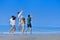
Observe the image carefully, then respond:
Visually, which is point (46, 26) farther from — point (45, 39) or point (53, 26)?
point (45, 39)

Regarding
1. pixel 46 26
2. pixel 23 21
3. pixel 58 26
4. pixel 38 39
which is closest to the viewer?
pixel 38 39

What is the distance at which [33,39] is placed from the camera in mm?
11398

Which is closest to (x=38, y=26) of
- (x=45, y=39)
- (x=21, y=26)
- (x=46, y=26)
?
(x=46, y=26)

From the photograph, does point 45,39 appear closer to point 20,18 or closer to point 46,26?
point 20,18

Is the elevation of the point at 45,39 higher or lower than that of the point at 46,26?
lower

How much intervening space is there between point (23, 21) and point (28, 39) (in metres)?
4.56

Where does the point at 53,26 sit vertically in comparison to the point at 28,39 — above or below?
above

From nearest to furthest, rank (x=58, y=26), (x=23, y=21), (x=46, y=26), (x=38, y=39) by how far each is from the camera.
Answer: (x=38, y=39) < (x=23, y=21) < (x=58, y=26) < (x=46, y=26)

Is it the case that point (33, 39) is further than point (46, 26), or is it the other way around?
point (46, 26)

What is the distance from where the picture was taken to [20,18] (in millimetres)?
16125

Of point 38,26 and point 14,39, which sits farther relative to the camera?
point 38,26

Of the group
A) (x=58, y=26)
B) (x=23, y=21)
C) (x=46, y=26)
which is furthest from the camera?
(x=46, y=26)

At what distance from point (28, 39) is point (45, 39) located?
0.76m

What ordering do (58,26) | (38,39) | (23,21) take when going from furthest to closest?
(58,26), (23,21), (38,39)
